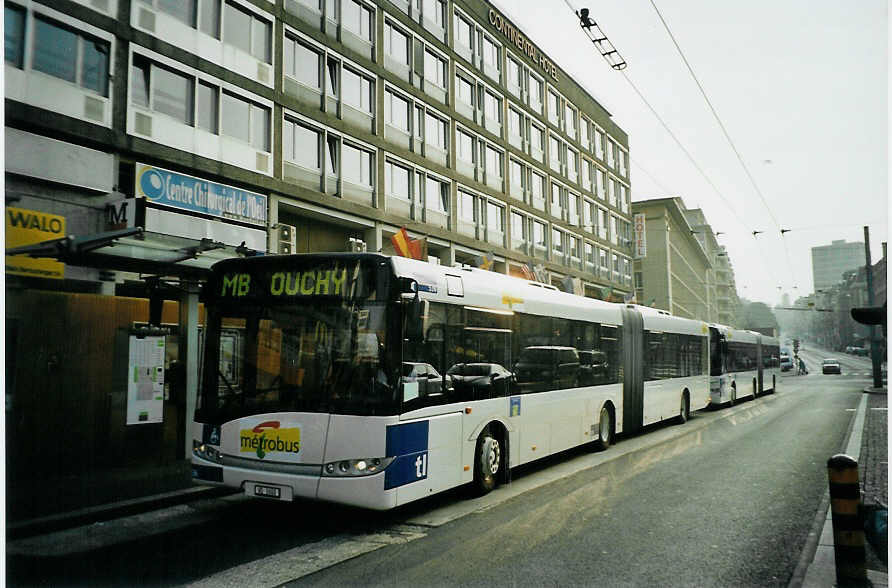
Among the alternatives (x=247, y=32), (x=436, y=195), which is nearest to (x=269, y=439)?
(x=247, y=32)

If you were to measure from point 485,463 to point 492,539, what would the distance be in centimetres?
207

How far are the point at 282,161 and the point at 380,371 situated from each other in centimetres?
1358

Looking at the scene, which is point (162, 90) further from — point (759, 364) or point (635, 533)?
point (759, 364)

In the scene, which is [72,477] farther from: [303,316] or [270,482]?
[303,316]

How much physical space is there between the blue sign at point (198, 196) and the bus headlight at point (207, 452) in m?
9.19

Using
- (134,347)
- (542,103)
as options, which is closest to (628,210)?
(542,103)

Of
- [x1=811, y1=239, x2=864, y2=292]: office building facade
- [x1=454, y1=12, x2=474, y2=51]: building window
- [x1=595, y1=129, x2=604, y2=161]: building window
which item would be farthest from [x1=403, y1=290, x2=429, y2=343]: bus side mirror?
[x1=595, y1=129, x2=604, y2=161]: building window

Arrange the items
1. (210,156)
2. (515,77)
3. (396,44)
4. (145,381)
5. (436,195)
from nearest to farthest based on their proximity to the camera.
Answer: (145,381) < (210,156) < (396,44) < (436,195) < (515,77)

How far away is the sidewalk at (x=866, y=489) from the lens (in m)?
5.06

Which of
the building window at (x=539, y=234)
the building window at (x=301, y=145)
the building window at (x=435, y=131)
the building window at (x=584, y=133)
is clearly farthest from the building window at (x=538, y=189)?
the building window at (x=301, y=145)

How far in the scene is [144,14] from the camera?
1504 cm

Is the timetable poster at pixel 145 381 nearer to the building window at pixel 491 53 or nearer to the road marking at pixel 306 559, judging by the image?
→ the road marking at pixel 306 559

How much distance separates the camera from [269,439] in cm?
671

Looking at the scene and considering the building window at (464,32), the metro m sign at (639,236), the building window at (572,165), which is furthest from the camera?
the metro m sign at (639,236)
